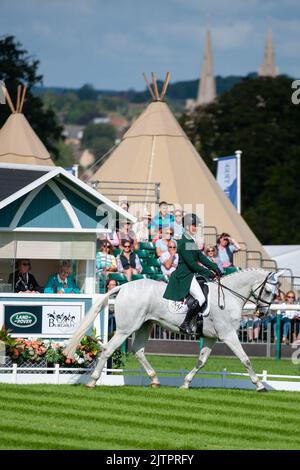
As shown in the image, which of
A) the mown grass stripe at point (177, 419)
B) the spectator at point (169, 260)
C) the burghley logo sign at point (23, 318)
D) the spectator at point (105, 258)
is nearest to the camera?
the mown grass stripe at point (177, 419)

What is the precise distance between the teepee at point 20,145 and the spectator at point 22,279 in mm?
17634

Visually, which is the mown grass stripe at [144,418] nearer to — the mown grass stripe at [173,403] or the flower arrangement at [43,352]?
the mown grass stripe at [173,403]

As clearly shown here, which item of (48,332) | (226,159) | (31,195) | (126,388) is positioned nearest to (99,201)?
(31,195)

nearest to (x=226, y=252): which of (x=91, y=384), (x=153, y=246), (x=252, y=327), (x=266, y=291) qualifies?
(x=153, y=246)

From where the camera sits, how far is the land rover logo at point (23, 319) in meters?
20.3

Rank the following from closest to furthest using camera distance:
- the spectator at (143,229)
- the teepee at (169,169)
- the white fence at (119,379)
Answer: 1. the white fence at (119,379)
2. the spectator at (143,229)
3. the teepee at (169,169)

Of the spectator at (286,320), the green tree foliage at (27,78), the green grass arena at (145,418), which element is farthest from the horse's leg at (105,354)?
the green tree foliage at (27,78)

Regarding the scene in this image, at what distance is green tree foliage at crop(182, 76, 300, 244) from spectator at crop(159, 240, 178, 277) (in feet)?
150

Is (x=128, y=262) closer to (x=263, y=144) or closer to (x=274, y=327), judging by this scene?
(x=274, y=327)

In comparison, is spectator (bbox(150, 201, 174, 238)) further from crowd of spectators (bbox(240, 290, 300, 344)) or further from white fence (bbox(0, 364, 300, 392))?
white fence (bbox(0, 364, 300, 392))

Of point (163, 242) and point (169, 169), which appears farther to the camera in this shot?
point (169, 169)

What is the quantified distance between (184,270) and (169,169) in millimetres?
20151

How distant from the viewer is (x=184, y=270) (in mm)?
18922

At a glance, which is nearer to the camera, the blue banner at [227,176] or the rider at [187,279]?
the rider at [187,279]
